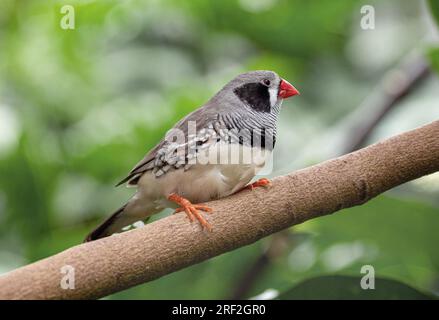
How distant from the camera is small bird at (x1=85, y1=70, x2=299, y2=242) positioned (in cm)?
169

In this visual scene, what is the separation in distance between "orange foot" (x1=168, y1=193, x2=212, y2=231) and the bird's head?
0.33 m

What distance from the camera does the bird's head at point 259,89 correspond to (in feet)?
6.03

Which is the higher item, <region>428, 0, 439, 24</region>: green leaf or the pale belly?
<region>428, 0, 439, 24</region>: green leaf

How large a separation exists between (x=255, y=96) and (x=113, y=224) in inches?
20.2

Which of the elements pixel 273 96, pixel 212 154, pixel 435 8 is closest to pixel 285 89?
pixel 273 96

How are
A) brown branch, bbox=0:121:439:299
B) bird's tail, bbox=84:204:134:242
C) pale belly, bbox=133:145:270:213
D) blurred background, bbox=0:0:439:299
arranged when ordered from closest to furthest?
1. brown branch, bbox=0:121:439:299
2. pale belly, bbox=133:145:270:213
3. bird's tail, bbox=84:204:134:242
4. blurred background, bbox=0:0:439:299

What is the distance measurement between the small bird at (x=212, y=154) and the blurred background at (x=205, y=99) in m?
0.28

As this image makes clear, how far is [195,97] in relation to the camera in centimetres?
238

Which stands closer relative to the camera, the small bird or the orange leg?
the orange leg

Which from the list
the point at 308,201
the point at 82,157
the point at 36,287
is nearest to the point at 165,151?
the point at 308,201

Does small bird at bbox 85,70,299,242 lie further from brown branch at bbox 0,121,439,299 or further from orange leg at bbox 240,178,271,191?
brown branch at bbox 0,121,439,299

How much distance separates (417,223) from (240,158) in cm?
50

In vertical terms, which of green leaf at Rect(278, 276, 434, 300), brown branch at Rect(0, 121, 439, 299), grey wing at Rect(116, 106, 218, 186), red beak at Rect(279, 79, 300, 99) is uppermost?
red beak at Rect(279, 79, 300, 99)

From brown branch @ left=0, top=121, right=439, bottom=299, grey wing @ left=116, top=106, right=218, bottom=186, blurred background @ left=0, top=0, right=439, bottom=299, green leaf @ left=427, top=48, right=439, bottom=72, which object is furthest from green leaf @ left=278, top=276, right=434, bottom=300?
green leaf @ left=427, top=48, right=439, bottom=72
